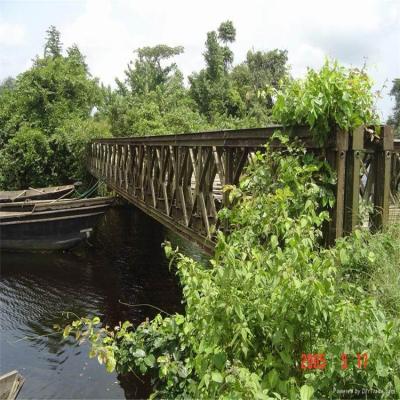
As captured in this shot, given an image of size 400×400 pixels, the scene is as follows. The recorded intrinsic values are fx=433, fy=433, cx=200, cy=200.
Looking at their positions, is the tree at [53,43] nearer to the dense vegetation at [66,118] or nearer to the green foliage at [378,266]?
the dense vegetation at [66,118]

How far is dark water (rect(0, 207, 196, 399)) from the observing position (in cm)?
746

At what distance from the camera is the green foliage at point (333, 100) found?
12.0 feet

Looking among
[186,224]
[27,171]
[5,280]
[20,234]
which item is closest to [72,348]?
[186,224]

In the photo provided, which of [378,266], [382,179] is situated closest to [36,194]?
[382,179]

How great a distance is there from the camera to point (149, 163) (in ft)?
32.6

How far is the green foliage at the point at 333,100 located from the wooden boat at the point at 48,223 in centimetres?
1313

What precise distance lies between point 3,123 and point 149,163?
22.9m

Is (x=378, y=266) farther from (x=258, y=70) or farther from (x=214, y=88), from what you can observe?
(x=258, y=70)

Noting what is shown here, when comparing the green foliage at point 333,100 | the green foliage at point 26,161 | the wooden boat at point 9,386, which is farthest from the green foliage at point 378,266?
the green foliage at point 26,161

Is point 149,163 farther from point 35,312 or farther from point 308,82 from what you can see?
point 308,82

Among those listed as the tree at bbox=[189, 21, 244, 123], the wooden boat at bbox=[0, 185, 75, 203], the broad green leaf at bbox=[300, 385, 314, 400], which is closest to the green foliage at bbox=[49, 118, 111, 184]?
the wooden boat at bbox=[0, 185, 75, 203]

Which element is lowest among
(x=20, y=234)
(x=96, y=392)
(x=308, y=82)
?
(x=96, y=392)

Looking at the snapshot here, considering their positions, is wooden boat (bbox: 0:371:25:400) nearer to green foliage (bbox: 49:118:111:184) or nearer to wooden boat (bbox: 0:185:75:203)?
wooden boat (bbox: 0:185:75:203)

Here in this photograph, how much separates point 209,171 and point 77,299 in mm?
6609
